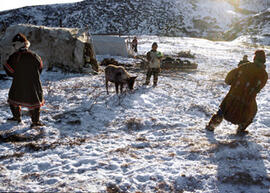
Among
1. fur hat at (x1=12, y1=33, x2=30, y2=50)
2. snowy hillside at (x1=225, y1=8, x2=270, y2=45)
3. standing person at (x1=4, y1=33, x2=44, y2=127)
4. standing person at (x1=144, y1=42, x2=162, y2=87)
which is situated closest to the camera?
fur hat at (x1=12, y1=33, x2=30, y2=50)

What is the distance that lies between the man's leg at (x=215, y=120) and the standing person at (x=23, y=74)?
4.33m

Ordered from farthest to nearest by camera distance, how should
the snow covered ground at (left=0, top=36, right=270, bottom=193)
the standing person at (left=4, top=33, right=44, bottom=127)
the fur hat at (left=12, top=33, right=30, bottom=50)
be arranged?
the standing person at (left=4, top=33, right=44, bottom=127) < the fur hat at (left=12, top=33, right=30, bottom=50) < the snow covered ground at (left=0, top=36, right=270, bottom=193)

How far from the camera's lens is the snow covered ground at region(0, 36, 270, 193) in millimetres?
3352

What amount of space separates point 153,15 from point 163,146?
83.5 m

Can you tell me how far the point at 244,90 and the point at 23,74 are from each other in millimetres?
5136

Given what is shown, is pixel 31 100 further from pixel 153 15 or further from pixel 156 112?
pixel 153 15

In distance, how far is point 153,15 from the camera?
81000mm

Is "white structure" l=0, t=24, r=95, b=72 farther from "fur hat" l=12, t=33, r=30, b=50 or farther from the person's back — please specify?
the person's back

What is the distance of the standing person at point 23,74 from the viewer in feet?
15.3

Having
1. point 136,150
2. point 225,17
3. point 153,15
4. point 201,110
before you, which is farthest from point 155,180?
point 225,17

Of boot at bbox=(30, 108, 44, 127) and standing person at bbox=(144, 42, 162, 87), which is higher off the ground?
standing person at bbox=(144, 42, 162, 87)

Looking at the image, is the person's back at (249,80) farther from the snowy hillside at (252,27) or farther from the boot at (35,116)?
the snowy hillside at (252,27)

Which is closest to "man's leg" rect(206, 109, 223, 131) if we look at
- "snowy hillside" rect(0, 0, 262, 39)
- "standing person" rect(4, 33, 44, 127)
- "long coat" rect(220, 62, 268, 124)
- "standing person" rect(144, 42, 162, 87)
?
"long coat" rect(220, 62, 268, 124)

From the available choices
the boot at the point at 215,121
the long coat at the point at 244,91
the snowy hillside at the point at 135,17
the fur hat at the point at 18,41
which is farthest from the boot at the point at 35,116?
the snowy hillside at the point at 135,17
